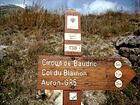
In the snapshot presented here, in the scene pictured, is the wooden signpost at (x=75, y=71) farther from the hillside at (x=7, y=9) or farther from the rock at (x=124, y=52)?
the hillside at (x=7, y=9)

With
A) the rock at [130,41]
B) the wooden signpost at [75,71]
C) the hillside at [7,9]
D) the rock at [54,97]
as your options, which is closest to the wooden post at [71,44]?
the wooden signpost at [75,71]

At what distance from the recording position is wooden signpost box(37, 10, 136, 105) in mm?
1411

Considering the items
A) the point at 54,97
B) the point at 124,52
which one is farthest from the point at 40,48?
the point at 124,52

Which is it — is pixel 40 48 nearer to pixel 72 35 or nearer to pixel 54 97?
pixel 54 97

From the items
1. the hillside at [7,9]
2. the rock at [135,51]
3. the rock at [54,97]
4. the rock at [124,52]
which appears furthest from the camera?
the hillside at [7,9]

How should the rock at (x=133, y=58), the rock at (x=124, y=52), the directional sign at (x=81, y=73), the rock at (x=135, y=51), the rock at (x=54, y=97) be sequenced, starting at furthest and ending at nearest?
the rock at (x=124, y=52)
the rock at (x=135, y=51)
the rock at (x=133, y=58)
the rock at (x=54, y=97)
the directional sign at (x=81, y=73)

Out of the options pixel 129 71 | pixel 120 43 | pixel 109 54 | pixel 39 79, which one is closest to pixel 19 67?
pixel 39 79

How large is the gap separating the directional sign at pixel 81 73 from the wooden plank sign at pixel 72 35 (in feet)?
0.32

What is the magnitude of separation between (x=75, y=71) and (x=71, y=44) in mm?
362

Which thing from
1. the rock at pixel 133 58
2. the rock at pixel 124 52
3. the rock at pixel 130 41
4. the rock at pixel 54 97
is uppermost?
the rock at pixel 130 41

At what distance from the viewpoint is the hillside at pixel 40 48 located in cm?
268

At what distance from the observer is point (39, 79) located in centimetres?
140

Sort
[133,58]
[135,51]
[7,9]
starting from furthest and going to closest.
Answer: [7,9] < [135,51] < [133,58]

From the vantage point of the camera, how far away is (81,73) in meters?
1.46
